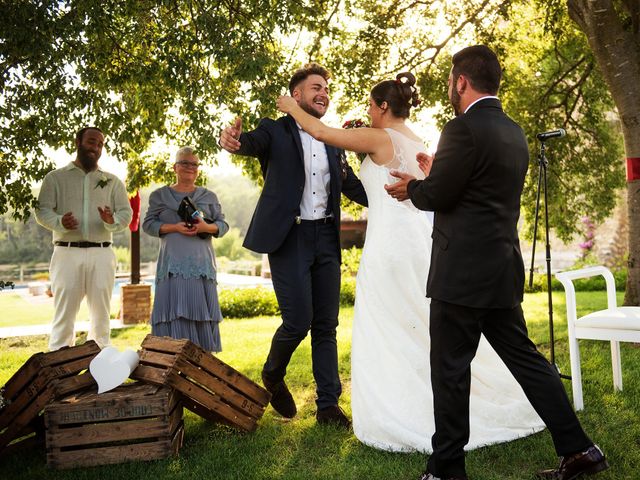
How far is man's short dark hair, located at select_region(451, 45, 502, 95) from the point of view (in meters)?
2.99

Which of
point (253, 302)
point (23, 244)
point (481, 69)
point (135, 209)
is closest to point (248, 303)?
point (253, 302)

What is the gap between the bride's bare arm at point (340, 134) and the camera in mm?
3576

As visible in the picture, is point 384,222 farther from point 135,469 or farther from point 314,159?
point 135,469

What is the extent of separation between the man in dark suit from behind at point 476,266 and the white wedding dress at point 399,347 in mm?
707

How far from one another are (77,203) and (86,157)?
0.43 meters

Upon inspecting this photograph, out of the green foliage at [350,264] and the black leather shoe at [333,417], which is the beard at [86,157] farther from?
the green foliage at [350,264]

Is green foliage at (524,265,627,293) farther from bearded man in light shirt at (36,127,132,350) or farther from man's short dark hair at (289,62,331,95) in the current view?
man's short dark hair at (289,62,331,95)

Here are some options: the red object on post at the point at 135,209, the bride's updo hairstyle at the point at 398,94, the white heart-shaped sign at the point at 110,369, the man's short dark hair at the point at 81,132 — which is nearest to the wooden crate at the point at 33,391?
the white heart-shaped sign at the point at 110,369

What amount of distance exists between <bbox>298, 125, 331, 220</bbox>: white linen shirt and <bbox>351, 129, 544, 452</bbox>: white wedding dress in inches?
16.4

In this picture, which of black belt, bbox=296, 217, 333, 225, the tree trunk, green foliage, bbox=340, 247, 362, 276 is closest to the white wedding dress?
black belt, bbox=296, 217, 333, 225

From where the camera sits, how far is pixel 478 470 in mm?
3354

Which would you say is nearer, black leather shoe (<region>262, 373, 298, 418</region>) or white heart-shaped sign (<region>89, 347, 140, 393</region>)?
white heart-shaped sign (<region>89, 347, 140, 393</region>)

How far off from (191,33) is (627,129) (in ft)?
15.8

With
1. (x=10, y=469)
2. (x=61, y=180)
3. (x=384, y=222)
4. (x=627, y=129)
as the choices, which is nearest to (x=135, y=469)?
(x=10, y=469)
